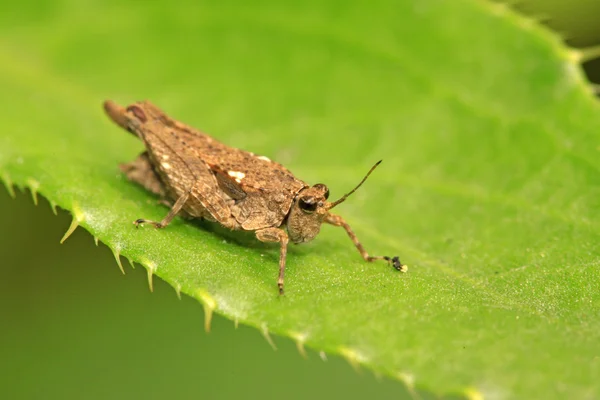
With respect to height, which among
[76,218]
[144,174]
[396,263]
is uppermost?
[76,218]

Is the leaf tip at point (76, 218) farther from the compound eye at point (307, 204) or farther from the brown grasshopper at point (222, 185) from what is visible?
the compound eye at point (307, 204)

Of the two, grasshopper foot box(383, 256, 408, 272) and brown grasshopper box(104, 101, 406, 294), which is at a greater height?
brown grasshopper box(104, 101, 406, 294)

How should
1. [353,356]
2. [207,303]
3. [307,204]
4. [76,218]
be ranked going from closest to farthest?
[353,356] → [207,303] → [76,218] → [307,204]

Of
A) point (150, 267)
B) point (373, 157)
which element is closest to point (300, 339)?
point (150, 267)

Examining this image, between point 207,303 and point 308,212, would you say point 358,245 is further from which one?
point 207,303

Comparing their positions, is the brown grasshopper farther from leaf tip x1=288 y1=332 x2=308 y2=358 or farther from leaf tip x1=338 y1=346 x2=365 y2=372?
leaf tip x1=338 y1=346 x2=365 y2=372

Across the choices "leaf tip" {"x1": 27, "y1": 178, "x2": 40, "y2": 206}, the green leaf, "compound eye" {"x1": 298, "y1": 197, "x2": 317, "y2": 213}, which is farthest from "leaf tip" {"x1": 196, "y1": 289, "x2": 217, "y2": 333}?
"leaf tip" {"x1": 27, "y1": 178, "x2": 40, "y2": 206}

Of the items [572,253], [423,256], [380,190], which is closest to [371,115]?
[380,190]

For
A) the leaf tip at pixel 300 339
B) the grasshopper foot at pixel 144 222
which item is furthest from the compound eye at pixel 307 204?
the leaf tip at pixel 300 339
